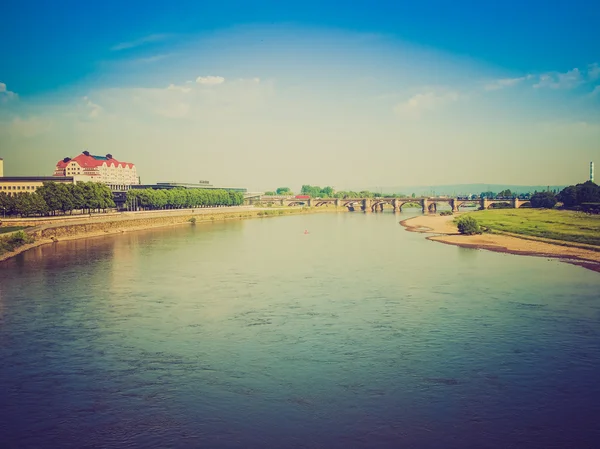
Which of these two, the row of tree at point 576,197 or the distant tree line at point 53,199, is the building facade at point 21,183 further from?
the row of tree at point 576,197

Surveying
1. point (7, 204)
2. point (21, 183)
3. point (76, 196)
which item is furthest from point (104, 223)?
point (21, 183)

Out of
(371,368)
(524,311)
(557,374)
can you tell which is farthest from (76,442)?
(524,311)

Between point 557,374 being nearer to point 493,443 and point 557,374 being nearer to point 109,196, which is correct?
point 493,443

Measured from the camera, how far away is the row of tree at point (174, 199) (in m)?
111

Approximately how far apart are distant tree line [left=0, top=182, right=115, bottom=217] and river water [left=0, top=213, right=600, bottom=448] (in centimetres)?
4030

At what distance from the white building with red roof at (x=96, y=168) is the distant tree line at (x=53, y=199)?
4952 cm

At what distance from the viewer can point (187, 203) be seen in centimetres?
13025

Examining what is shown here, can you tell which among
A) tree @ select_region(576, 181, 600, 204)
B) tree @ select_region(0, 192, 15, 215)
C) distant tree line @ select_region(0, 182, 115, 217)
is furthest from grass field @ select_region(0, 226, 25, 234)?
tree @ select_region(576, 181, 600, 204)

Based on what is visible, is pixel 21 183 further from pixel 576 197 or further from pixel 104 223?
pixel 576 197

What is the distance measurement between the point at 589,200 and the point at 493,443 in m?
113

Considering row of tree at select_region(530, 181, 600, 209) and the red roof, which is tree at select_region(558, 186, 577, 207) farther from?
the red roof

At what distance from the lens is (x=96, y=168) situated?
497 ft

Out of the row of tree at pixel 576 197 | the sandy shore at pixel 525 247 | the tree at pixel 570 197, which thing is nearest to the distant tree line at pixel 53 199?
the sandy shore at pixel 525 247

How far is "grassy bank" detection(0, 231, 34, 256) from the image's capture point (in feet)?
170
